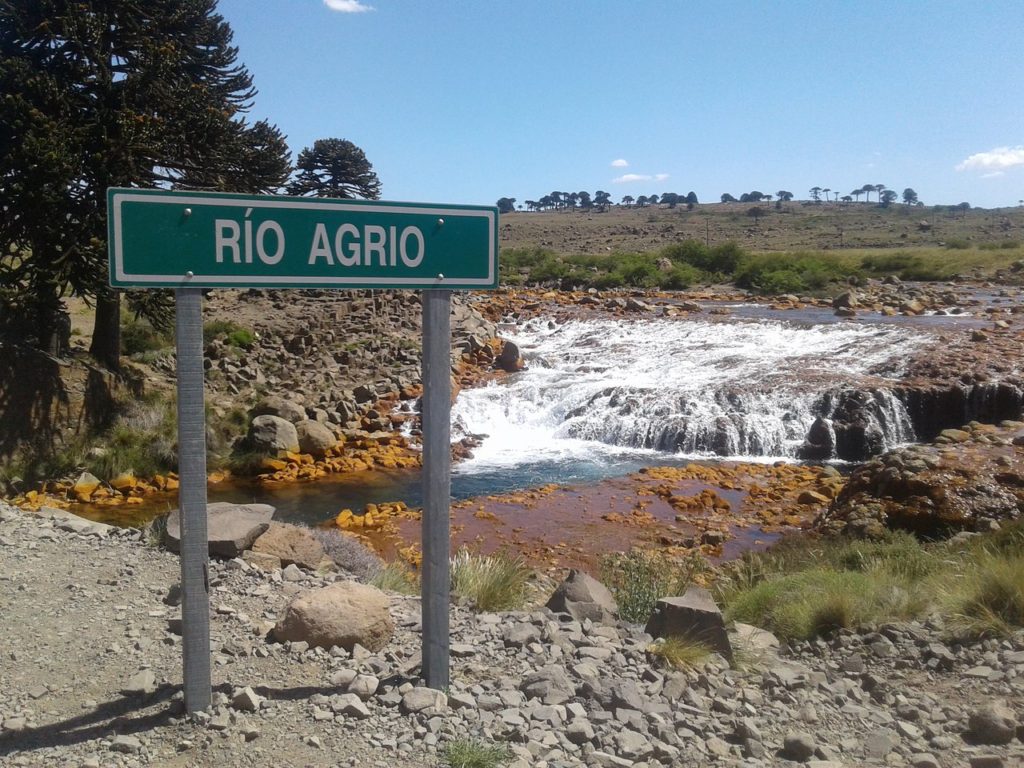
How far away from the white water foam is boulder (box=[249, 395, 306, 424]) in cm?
306

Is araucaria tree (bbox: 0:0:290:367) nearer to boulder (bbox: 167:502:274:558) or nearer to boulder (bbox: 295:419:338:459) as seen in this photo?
boulder (bbox: 295:419:338:459)

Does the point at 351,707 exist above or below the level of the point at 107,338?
below

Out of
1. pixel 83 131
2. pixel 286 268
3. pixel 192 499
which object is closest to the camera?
pixel 192 499

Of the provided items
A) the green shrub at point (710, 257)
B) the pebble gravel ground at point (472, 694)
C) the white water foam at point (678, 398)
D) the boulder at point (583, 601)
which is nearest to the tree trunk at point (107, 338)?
the white water foam at point (678, 398)

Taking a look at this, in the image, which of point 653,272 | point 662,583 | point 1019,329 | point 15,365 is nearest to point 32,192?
point 15,365

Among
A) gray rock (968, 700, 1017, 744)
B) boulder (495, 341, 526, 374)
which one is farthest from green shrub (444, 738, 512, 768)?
boulder (495, 341, 526, 374)

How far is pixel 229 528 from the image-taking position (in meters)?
5.36

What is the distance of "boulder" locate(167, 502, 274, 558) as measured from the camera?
516cm

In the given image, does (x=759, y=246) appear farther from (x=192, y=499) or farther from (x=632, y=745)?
(x=192, y=499)

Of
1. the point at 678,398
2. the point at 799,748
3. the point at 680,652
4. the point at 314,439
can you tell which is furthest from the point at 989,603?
the point at 678,398

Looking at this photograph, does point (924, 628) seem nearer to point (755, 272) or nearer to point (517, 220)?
point (755, 272)

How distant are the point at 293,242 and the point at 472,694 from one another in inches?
74.9

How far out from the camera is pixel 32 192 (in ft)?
36.7

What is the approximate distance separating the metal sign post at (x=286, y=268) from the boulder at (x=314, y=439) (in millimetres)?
11425
